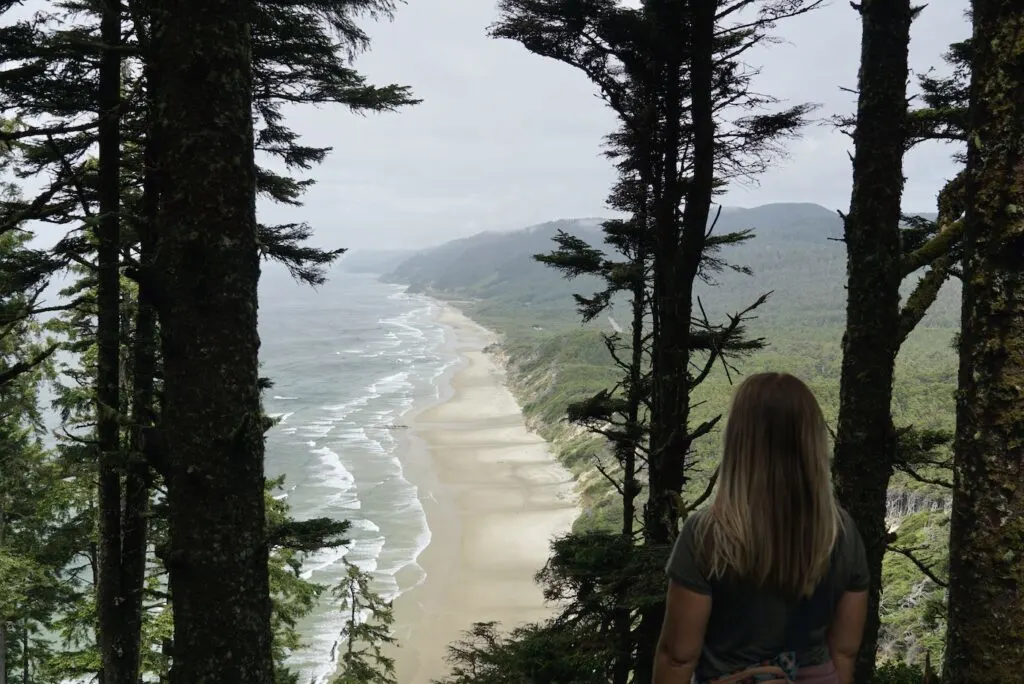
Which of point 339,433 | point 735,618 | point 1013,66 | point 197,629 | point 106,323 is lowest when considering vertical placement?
point 339,433

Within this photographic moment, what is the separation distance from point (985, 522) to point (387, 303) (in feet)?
512

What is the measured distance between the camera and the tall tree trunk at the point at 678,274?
4.64m

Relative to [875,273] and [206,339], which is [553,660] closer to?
[875,273]

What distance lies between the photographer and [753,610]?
1.82 meters

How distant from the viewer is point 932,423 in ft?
105

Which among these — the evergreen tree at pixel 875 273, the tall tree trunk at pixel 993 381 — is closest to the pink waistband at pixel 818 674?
the tall tree trunk at pixel 993 381

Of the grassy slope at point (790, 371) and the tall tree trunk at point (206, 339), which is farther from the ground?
the tall tree trunk at point (206, 339)

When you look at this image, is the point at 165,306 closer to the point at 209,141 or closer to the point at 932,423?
the point at 209,141

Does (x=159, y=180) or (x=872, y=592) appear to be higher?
(x=159, y=180)

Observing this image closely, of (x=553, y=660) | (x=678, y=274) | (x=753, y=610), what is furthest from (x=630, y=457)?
(x=753, y=610)

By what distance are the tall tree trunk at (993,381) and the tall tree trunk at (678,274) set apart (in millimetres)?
1985

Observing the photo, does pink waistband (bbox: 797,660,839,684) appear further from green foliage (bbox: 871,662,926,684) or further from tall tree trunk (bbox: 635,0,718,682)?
green foliage (bbox: 871,662,926,684)

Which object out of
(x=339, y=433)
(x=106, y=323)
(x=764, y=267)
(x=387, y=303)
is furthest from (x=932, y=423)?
(x=764, y=267)

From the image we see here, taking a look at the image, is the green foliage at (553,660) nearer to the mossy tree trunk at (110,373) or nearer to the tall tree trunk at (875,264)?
the tall tree trunk at (875,264)
